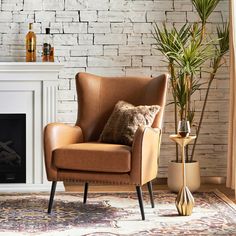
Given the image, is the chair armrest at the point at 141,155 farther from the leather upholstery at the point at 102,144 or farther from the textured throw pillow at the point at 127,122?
the textured throw pillow at the point at 127,122

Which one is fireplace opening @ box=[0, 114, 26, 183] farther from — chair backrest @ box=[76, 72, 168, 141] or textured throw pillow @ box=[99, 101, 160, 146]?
textured throw pillow @ box=[99, 101, 160, 146]

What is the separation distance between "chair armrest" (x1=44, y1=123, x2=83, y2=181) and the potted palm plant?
1.02 m

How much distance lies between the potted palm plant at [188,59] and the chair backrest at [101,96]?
45 cm

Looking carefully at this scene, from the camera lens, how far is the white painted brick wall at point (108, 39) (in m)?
4.98

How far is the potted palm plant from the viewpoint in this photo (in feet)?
14.9

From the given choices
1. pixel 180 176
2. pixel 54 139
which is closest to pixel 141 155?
pixel 54 139

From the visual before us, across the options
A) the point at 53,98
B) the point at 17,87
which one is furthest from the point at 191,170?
the point at 17,87

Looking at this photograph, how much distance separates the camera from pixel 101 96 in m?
4.37

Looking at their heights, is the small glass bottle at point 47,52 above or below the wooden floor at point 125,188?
above

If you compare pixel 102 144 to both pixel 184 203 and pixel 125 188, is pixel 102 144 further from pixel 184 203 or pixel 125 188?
pixel 125 188

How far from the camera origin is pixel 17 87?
469 centimetres

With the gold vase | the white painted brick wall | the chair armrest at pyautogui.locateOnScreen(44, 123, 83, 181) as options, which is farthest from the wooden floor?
the gold vase

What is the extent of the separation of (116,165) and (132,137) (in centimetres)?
35

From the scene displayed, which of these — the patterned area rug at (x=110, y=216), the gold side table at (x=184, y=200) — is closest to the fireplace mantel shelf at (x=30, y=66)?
the patterned area rug at (x=110, y=216)
